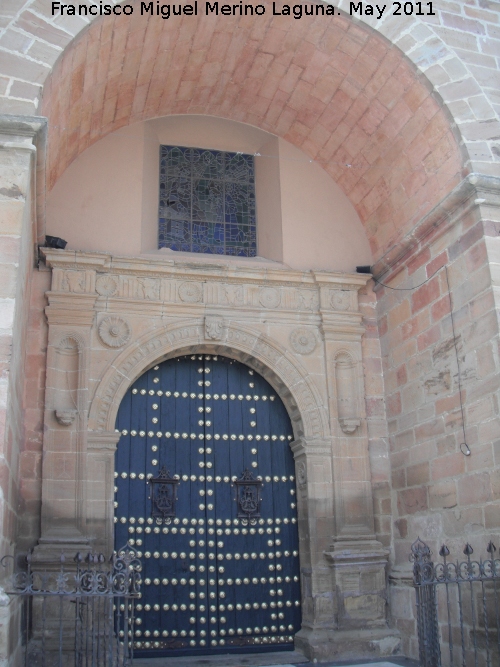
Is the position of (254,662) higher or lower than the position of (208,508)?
lower

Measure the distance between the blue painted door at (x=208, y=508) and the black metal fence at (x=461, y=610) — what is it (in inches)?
51.4

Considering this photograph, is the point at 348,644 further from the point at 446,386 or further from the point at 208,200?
the point at 208,200

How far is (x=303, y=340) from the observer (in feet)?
21.9

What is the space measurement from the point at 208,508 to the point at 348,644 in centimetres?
152

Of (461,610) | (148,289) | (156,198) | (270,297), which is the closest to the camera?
(461,610)

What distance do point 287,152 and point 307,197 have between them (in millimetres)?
517

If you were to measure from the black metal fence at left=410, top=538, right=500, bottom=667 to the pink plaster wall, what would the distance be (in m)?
3.02

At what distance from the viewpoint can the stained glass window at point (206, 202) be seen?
7.03 meters

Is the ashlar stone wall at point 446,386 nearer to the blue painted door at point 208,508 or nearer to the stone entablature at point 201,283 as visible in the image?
the stone entablature at point 201,283

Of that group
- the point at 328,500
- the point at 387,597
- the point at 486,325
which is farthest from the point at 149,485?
the point at 486,325

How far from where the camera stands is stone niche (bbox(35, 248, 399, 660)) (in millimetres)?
5797

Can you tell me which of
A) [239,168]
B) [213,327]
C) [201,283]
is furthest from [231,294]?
[239,168]

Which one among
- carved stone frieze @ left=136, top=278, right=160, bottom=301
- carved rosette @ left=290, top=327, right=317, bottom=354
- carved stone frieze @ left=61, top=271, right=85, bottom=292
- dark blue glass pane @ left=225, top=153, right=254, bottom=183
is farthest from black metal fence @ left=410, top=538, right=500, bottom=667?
dark blue glass pane @ left=225, top=153, right=254, bottom=183

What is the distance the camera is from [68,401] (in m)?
5.98
